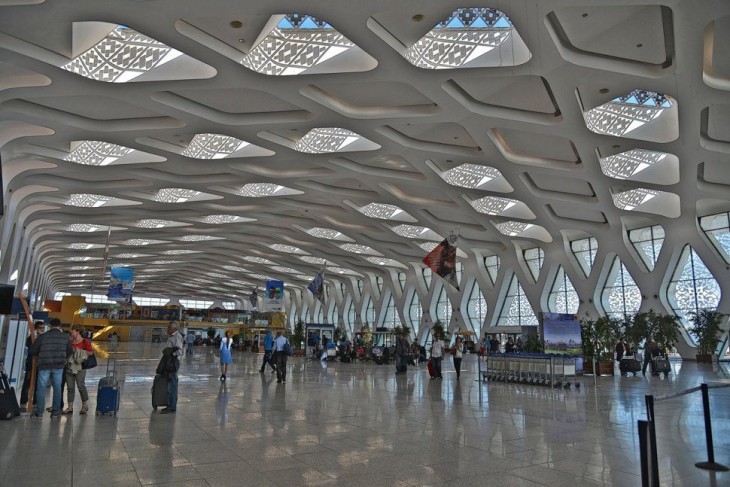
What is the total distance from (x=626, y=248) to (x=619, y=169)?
824cm

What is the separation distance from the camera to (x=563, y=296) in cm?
3244

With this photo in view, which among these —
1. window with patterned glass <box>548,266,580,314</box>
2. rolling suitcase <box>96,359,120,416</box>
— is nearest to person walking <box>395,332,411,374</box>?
rolling suitcase <box>96,359,120,416</box>

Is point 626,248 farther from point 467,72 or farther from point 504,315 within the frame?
point 467,72

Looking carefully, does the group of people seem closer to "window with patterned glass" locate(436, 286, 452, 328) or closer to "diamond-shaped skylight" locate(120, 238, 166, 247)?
"diamond-shaped skylight" locate(120, 238, 166, 247)

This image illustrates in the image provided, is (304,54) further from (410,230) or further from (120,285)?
(120,285)

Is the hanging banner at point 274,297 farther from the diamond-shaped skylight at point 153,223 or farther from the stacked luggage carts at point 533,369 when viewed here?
the stacked luggage carts at point 533,369

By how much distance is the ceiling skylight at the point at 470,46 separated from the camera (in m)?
11.6

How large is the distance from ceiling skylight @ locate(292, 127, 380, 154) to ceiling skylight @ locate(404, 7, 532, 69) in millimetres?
6828

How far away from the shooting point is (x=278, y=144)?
718 inches

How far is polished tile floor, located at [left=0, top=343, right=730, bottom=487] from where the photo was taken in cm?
467

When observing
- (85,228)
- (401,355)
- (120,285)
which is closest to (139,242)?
(85,228)

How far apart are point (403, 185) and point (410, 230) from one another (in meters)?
8.52

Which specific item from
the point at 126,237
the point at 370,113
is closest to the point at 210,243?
the point at 126,237

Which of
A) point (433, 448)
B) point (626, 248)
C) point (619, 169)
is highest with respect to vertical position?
point (619, 169)
